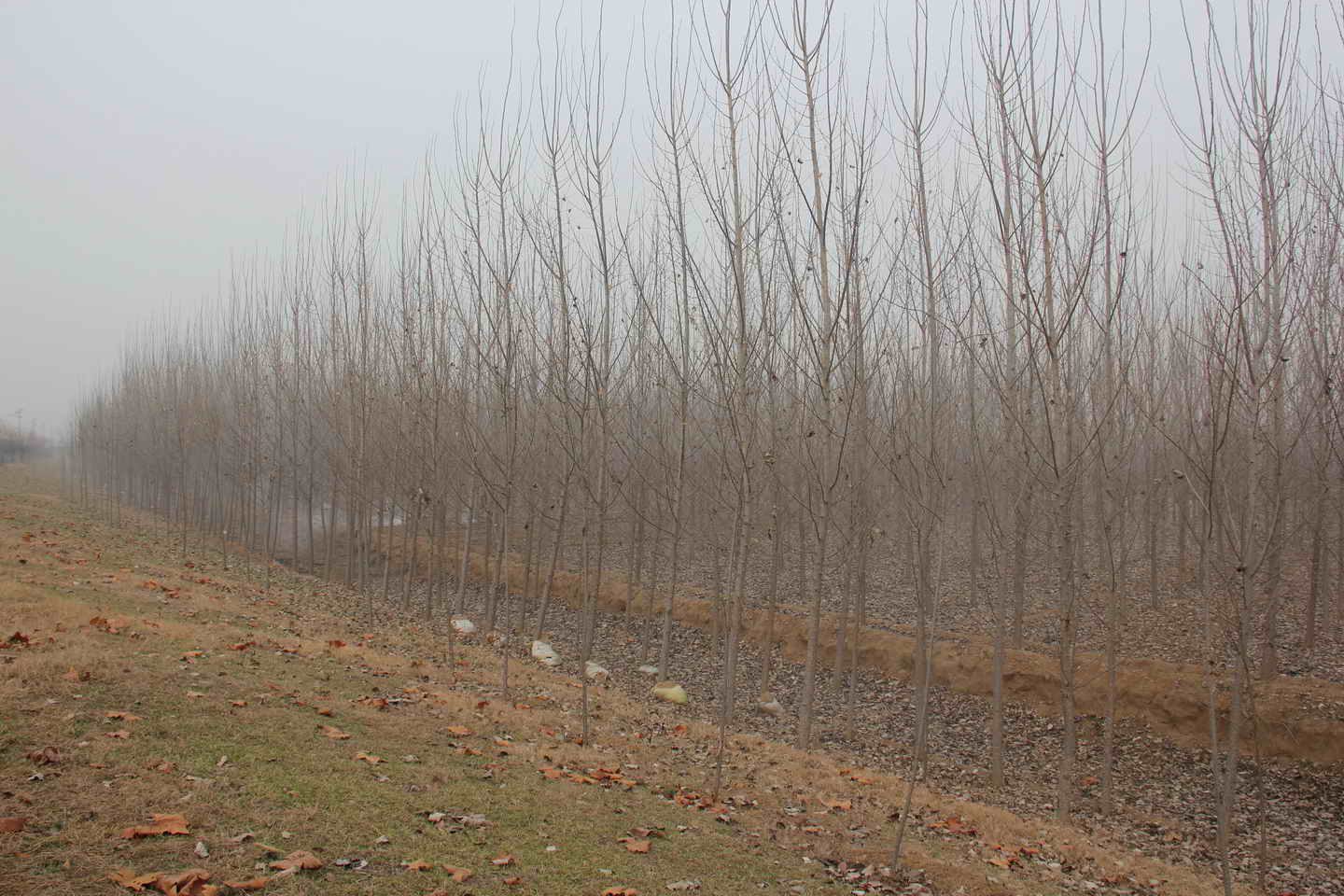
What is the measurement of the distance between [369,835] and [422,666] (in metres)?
5.38

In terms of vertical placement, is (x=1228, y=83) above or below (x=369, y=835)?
above

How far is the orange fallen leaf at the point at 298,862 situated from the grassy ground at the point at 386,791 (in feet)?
0.13

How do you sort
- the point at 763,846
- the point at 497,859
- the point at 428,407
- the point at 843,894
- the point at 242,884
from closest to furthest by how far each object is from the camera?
the point at 242,884 → the point at 497,859 → the point at 843,894 → the point at 763,846 → the point at 428,407

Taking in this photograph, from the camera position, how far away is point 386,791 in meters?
4.85

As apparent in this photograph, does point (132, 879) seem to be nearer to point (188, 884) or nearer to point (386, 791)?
point (188, 884)

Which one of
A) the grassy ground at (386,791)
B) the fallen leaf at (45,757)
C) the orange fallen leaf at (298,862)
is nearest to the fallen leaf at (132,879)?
the grassy ground at (386,791)

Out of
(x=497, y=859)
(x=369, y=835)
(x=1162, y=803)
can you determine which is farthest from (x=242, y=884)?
(x=1162, y=803)

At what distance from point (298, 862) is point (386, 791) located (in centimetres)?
110

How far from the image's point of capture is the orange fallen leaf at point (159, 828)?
147 inches

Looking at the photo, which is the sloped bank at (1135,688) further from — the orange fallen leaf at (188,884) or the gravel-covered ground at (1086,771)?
the orange fallen leaf at (188,884)

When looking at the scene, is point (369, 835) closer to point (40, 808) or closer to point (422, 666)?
point (40, 808)

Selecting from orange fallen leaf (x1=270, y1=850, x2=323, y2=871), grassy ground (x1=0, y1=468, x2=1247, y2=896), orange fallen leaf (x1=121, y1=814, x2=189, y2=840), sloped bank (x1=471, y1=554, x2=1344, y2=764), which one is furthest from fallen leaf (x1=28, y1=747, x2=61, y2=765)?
sloped bank (x1=471, y1=554, x2=1344, y2=764)

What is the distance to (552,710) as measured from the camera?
332 inches

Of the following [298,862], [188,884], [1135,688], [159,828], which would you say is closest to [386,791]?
[298,862]
